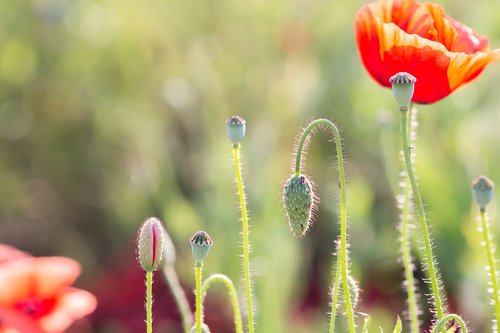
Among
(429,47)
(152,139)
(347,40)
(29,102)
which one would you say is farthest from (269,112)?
(429,47)

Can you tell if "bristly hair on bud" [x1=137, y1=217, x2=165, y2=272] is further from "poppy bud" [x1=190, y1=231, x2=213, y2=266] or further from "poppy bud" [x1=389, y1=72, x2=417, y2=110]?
"poppy bud" [x1=389, y1=72, x2=417, y2=110]

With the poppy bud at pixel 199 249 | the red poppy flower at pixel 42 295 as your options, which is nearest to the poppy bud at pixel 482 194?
the poppy bud at pixel 199 249

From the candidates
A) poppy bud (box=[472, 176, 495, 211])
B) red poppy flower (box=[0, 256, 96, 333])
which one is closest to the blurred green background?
red poppy flower (box=[0, 256, 96, 333])

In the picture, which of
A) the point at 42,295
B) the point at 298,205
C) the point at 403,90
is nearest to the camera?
the point at 403,90

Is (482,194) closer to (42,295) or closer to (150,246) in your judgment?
(150,246)

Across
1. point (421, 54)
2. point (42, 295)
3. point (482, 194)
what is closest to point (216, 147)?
point (42, 295)
